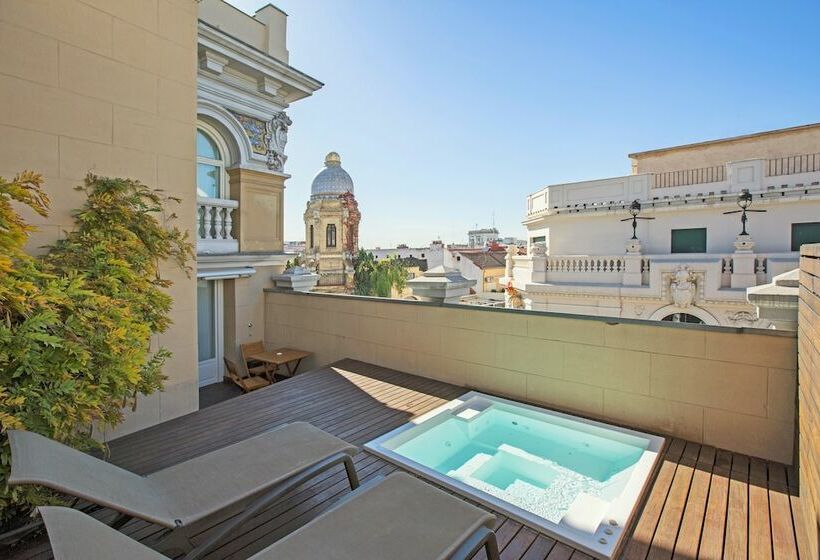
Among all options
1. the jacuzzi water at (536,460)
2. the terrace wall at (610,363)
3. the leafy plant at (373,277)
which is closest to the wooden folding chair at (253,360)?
the terrace wall at (610,363)

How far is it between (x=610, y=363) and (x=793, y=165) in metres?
14.2

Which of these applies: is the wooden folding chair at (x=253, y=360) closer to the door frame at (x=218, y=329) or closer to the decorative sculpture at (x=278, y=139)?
the door frame at (x=218, y=329)

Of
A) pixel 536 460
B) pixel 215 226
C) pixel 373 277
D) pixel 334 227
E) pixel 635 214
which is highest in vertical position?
pixel 334 227

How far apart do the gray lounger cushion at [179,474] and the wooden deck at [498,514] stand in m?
0.35

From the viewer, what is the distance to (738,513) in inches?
94.1

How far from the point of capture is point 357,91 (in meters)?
11.0

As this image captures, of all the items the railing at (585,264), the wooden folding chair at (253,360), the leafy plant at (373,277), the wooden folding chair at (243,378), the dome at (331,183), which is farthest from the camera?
the leafy plant at (373,277)

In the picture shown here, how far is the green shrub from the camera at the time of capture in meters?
2.06

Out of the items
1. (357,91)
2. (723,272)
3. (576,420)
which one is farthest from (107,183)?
(723,272)

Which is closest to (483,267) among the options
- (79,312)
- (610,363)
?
(610,363)

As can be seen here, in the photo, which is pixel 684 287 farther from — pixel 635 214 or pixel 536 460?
pixel 536 460

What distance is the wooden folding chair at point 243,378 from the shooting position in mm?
5723

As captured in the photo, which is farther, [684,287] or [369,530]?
[684,287]

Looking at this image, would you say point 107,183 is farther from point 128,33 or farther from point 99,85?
point 128,33
